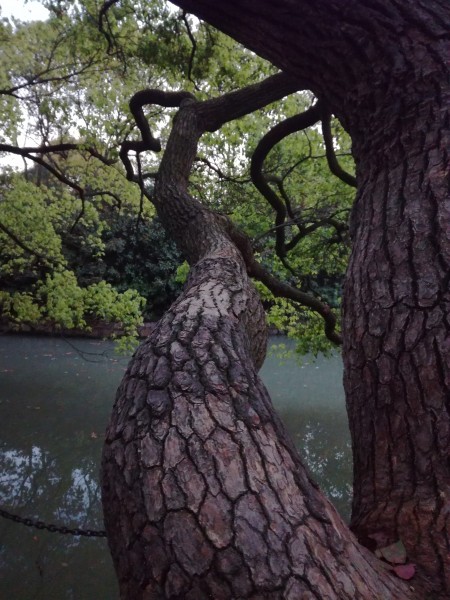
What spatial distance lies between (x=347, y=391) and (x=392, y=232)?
1.23 feet

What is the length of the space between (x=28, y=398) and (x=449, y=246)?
6.46 m

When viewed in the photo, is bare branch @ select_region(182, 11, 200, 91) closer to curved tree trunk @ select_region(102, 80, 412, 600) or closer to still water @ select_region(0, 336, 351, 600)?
still water @ select_region(0, 336, 351, 600)

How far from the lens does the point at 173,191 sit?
8.94 feet

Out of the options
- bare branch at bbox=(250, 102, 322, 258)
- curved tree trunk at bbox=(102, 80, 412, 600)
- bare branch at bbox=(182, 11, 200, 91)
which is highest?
Result: bare branch at bbox=(182, 11, 200, 91)

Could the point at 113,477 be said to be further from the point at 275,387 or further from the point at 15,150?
the point at 275,387

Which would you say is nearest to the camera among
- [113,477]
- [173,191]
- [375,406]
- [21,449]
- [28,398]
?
[113,477]

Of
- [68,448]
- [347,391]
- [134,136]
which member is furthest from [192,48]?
[68,448]

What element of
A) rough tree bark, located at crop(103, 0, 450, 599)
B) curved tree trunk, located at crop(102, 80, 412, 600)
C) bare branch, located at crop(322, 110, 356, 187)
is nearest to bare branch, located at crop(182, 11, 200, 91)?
bare branch, located at crop(322, 110, 356, 187)

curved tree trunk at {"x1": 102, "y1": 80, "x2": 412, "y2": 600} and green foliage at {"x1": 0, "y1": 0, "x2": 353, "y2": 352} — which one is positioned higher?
green foliage at {"x1": 0, "y1": 0, "x2": 353, "y2": 352}

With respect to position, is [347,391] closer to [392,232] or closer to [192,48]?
[392,232]

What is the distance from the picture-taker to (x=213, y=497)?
0.65 metres

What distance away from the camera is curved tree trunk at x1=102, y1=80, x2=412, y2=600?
59 cm

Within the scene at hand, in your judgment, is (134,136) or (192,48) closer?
(192,48)

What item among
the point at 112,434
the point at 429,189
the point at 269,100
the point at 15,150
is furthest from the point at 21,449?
the point at 429,189
